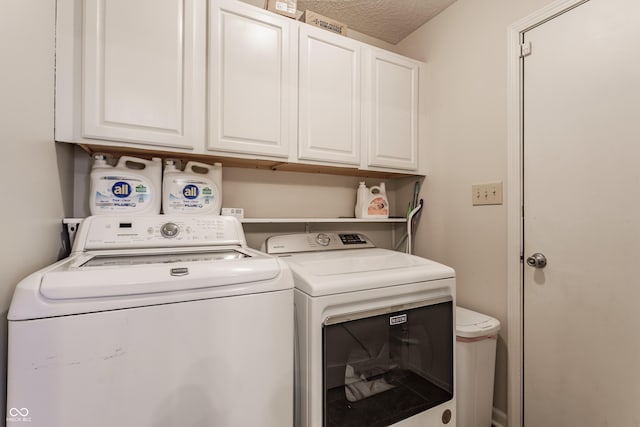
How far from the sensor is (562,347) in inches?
53.9

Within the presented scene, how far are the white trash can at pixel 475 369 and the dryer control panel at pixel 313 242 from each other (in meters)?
0.78

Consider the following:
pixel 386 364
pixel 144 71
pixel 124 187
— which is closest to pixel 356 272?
pixel 386 364

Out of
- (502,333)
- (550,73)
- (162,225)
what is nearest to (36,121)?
(162,225)

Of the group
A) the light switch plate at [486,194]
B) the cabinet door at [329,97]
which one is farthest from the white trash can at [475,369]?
the cabinet door at [329,97]

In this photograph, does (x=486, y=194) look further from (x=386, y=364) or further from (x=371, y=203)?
(x=386, y=364)

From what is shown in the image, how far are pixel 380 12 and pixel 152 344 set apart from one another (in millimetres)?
2347

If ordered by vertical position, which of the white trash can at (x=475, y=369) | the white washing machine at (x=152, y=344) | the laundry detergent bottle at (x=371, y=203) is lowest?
the white trash can at (x=475, y=369)

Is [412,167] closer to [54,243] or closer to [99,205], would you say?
[99,205]

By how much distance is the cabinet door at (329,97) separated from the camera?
1640mm

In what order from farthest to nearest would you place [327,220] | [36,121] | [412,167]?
1. [412,167]
2. [327,220]
3. [36,121]

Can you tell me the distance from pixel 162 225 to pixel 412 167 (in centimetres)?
165

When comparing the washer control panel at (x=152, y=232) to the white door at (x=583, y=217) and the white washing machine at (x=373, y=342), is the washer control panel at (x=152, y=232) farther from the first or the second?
the white door at (x=583, y=217)

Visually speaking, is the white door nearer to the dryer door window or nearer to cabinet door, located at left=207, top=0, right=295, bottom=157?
the dryer door window

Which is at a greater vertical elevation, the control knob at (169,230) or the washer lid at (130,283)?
the control knob at (169,230)
